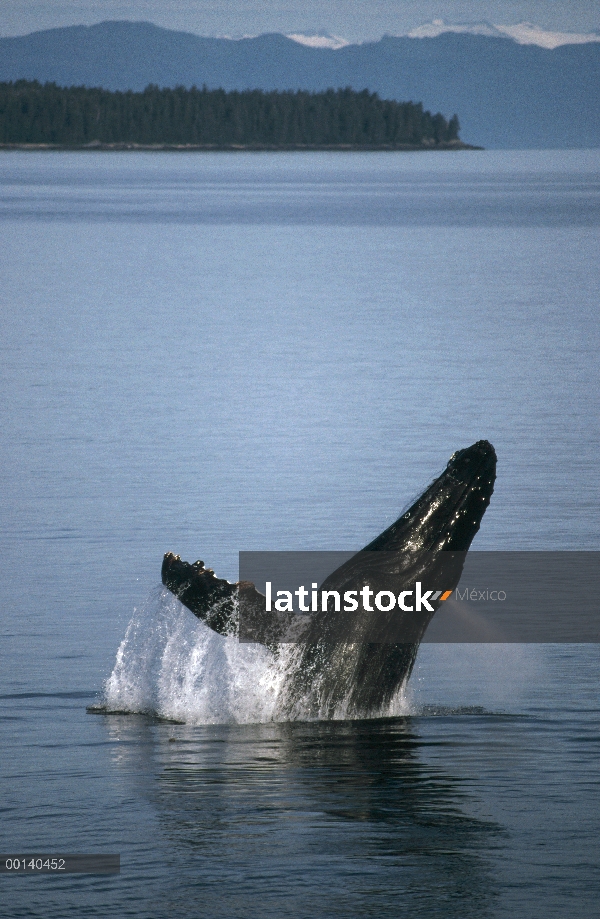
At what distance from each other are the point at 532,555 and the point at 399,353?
19227 mm

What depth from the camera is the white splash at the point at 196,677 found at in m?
13.4

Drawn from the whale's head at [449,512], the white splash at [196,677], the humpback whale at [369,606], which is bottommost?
the white splash at [196,677]

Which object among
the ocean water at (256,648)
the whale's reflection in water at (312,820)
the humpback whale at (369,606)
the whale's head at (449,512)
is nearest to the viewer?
the whale's reflection in water at (312,820)

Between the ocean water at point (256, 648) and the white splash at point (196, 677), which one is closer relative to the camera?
the ocean water at point (256, 648)

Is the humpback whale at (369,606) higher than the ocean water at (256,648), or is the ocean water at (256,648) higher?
the humpback whale at (369,606)

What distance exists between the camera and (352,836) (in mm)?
10445

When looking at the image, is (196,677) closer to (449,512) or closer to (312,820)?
(449,512)

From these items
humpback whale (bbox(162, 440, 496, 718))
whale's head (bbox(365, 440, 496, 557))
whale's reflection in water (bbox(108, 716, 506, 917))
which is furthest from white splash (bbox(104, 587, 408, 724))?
whale's head (bbox(365, 440, 496, 557))

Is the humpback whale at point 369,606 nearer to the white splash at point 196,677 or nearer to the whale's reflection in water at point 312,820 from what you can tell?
the white splash at point 196,677

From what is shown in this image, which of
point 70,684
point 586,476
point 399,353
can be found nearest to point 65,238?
point 399,353

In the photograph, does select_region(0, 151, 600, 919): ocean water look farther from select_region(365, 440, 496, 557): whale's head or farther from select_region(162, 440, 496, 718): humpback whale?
select_region(365, 440, 496, 557): whale's head

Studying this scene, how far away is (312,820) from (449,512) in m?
3.55

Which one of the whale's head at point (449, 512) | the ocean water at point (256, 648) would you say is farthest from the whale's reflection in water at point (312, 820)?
the whale's head at point (449, 512)

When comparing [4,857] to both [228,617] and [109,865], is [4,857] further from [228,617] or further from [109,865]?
[228,617]
